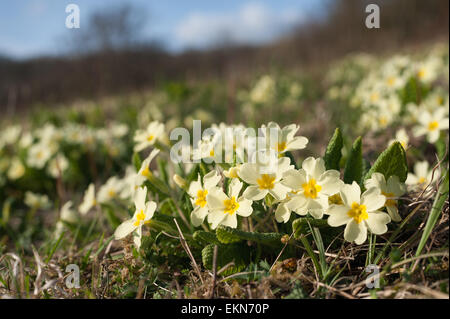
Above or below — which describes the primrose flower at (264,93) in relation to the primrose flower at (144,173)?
above

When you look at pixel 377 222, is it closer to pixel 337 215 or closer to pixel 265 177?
pixel 337 215

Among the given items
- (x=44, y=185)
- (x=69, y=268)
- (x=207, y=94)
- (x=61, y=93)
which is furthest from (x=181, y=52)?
(x=69, y=268)

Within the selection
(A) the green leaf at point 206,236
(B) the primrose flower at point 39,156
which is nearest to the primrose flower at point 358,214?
(A) the green leaf at point 206,236

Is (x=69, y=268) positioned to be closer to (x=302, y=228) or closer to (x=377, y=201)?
(x=302, y=228)

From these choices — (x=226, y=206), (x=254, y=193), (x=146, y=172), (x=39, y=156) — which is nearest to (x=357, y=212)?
(x=254, y=193)

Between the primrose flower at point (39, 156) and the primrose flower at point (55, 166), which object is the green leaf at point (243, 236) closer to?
the primrose flower at point (55, 166)

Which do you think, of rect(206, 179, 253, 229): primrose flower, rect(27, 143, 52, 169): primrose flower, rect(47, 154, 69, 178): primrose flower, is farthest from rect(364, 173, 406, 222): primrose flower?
rect(27, 143, 52, 169): primrose flower

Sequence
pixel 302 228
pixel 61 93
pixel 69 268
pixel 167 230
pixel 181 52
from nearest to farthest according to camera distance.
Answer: pixel 302 228, pixel 167 230, pixel 69 268, pixel 61 93, pixel 181 52
